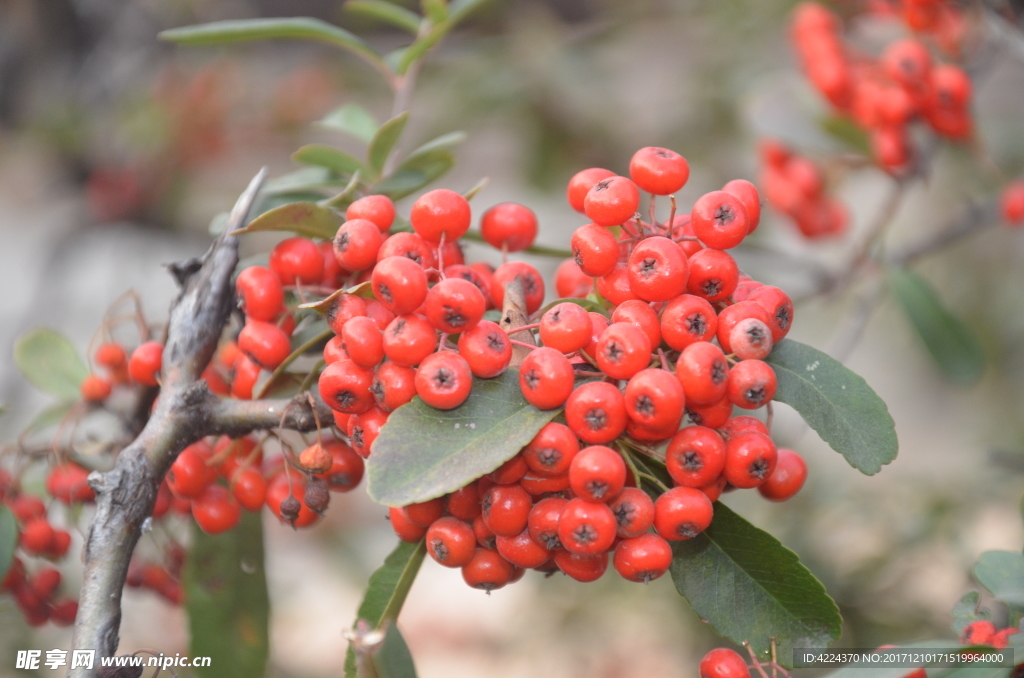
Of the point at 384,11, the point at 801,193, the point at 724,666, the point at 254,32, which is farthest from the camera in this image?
the point at 801,193

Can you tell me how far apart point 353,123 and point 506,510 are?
0.84 m

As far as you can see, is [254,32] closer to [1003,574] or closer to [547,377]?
[547,377]

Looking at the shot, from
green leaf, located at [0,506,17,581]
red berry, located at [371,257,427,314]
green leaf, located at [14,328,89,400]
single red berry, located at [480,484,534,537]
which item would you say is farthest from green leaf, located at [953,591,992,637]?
green leaf, located at [14,328,89,400]

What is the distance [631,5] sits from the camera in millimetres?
3742

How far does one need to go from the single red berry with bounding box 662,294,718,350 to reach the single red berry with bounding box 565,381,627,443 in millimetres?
99

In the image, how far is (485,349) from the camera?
0.91 metres

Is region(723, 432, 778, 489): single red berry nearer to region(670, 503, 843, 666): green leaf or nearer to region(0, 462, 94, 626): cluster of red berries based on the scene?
region(670, 503, 843, 666): green leaf

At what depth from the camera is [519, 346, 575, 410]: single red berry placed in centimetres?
88

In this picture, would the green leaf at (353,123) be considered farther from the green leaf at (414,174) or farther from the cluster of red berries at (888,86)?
the cluster of red berries at (888,86)

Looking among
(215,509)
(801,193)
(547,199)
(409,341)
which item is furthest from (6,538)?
(547,199)

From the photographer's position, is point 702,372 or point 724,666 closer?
point 702,372

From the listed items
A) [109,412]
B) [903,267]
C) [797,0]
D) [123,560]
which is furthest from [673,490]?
[797,0]

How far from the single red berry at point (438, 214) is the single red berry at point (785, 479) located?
1.77ft

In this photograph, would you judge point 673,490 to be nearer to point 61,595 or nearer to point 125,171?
point 61,595
